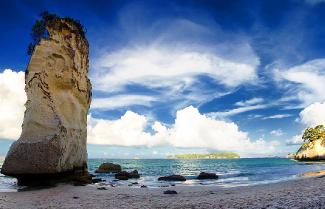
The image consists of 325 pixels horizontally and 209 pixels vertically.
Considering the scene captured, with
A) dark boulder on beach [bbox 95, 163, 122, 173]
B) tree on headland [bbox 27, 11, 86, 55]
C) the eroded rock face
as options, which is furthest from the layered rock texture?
the eroded rock face

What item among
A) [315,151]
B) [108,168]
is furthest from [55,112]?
[315,151]

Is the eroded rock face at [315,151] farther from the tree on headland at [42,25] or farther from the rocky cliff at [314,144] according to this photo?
the tree on headland at [42,25]

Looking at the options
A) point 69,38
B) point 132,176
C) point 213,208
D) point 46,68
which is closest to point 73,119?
point 46,68

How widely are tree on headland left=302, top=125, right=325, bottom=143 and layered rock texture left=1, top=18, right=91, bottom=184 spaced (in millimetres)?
112694

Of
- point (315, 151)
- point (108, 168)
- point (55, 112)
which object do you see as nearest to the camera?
point (55, 112)

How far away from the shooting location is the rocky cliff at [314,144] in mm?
120175

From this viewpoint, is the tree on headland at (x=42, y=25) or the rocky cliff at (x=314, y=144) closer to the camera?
the tree on headland at (x=42, y=25)

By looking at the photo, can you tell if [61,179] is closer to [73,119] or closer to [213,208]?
[73,119]

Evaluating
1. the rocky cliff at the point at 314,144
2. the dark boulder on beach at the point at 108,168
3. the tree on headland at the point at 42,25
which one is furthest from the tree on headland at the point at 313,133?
the tree on headland at the point at 42,25

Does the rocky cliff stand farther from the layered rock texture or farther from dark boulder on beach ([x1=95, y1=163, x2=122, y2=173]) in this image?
the layered rock texture

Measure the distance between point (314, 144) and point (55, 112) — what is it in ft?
372

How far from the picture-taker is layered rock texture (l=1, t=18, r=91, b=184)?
3038cm

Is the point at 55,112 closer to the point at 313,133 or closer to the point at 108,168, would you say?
the point at 108,168

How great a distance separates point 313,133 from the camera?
138m
